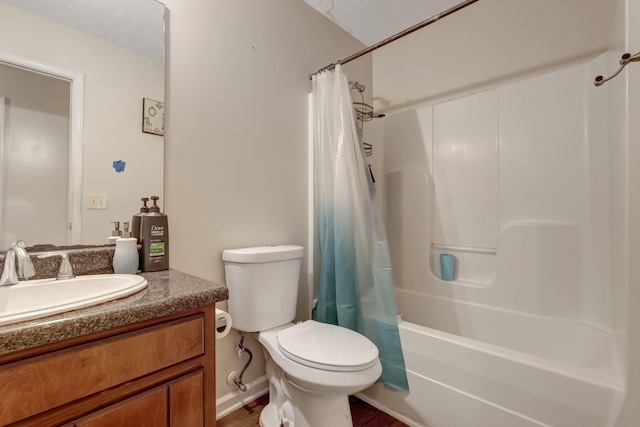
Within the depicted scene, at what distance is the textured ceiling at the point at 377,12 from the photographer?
1.81 meters

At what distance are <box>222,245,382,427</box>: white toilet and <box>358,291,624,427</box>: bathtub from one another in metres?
0.35

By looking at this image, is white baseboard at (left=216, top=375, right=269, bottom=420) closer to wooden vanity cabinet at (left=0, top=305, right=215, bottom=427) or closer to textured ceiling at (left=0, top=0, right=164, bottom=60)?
wooden vanity cabinet at (left=0, top=305, right=215, bottom=427)

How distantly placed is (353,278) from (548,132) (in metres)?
1.40

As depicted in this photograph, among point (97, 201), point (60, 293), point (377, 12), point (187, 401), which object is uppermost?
point (377, 12)

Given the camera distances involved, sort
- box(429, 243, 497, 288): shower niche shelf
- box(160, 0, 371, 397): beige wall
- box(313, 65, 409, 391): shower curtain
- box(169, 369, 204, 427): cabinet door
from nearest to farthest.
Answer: box(169, 369, 204, 427): cabinet door < box(160, 0, 371, 397): beige wall < box(313, 65, 409, 391): shower curtain < box(429, 243, 497, 288): shower niche shelf

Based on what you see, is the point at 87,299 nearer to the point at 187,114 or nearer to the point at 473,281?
the point at 187,114

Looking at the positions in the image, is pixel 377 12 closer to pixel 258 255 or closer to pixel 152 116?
pixel 152 116

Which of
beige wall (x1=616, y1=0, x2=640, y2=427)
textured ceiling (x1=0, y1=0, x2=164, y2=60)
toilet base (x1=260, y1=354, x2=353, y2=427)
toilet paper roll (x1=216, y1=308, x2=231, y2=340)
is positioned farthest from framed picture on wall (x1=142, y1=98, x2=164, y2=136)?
beige wall (x1=616, y1=0, x2=640, y2=427)

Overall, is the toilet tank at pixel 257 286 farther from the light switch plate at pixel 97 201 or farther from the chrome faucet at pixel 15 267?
the chrome faucet at pixel 15 267

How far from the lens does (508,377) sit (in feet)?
3.57

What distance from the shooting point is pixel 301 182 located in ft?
5.93

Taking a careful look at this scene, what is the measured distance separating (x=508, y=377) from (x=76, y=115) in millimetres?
1926

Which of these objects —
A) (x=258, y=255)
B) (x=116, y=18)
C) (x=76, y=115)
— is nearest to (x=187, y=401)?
(x=258, y=255)

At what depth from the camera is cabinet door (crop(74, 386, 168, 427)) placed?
2.10 feet
